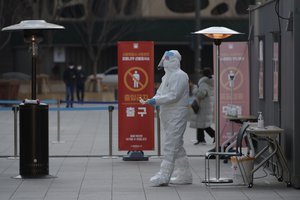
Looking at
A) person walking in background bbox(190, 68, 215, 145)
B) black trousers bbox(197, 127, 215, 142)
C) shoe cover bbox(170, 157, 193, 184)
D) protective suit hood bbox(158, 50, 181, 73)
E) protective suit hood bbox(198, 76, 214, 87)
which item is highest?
protective suit hood bbox(158, 50, 181, 73)

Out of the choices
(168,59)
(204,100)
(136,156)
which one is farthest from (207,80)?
(168,59)

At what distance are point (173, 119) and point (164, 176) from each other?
892 mm

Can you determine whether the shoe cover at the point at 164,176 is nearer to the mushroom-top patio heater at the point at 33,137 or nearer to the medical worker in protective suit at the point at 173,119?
the medical worker in protective suit at the point at 173,119

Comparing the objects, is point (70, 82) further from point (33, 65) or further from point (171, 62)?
point (171, 62)

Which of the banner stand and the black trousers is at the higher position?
the black trousers

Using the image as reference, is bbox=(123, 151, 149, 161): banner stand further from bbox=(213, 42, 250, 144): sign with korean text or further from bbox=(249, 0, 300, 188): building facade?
bbox=(249, 0, 300, 188): building facade

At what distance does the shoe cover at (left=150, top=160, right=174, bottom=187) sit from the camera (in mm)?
13867

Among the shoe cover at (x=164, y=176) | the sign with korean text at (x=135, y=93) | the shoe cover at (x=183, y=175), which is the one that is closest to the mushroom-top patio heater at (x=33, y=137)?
the shoe cover at (x=164, y=176)

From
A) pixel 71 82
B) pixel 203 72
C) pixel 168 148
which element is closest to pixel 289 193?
pixel 168 148

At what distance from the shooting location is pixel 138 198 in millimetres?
12680

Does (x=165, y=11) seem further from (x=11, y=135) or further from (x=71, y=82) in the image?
(x=11, y=135)

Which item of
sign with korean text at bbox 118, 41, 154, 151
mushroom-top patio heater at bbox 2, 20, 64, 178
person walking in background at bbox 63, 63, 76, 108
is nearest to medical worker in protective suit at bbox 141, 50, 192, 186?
mushroom-top patio heater at bbox 2, 20, 64, 178

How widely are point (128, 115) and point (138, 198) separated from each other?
523cm

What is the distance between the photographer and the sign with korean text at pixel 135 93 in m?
17.6
